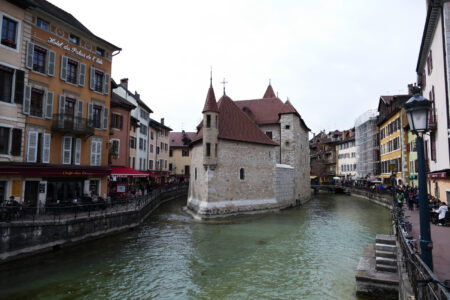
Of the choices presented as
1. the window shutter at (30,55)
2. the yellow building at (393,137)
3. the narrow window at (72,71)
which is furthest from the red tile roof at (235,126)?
the window shutter at (30,55)

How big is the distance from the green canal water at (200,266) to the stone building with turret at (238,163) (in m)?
4.87

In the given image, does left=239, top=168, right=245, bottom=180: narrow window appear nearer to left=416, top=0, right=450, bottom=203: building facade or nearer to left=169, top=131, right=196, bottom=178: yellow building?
left=416, top=0, right=450, bottom=203: building facade

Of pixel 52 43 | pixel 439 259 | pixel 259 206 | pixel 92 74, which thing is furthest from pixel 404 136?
pixel 52 43

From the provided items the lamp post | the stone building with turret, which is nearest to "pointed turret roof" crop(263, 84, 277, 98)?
the stone building with turret

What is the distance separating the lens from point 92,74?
65.4 feet

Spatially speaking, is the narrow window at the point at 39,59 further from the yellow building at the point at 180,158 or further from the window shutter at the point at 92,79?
the yellow building at the point at 180,158

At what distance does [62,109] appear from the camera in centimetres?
1784

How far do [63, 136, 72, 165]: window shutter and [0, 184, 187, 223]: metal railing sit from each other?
114 inches

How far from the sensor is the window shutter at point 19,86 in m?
15.4

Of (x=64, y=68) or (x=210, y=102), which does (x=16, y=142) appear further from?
(x=210, y=102)

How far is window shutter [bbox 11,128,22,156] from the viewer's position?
15279mm

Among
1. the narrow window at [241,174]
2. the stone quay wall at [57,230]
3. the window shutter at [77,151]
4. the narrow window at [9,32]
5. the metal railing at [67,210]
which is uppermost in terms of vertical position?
the narrow window at [9,32]

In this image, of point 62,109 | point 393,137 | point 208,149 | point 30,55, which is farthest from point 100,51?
point 393,137

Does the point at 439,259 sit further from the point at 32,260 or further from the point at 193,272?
the point at 32,260
